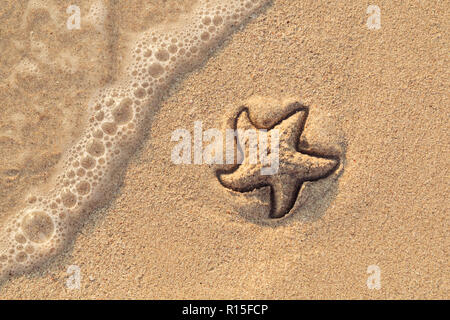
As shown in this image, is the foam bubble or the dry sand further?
the foam bubble

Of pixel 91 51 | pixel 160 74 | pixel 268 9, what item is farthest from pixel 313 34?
pixel 91 51

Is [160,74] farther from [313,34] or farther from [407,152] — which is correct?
[407,152]

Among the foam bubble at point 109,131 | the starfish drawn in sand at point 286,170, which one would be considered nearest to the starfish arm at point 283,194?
the starfish drawn in sand at point 286,170

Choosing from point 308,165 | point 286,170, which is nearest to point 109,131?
point 286,170

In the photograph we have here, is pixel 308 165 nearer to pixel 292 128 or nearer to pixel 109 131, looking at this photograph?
pixel 292 128

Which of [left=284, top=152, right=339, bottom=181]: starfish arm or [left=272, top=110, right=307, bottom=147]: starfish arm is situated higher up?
[left=272, top=110, right=307, bottom=147]: starfish arm

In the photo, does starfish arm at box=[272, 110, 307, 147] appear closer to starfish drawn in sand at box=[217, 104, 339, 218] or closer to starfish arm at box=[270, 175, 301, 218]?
starfish drawn in sand at box=[217, 104, 339, 218]

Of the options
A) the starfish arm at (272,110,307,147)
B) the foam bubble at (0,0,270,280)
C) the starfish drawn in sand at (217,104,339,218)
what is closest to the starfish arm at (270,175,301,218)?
the starfish drawn in sand at (217,104,339,218)
